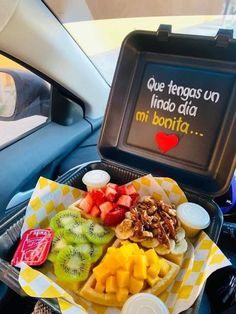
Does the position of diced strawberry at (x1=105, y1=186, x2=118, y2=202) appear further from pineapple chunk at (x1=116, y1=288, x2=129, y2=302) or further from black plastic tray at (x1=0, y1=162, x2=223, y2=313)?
pineapple chunk at (x1=116, y1=288, x2=129, y2=302)

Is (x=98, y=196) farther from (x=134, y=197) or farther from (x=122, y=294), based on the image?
(x=122, y=294)

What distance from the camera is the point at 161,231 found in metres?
0.65

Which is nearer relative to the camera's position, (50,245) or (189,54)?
(50,245)

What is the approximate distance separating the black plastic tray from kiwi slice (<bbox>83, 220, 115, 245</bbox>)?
0.17 metres

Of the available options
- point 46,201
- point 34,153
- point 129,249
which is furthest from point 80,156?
point 129,249

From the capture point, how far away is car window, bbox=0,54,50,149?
4.20 feet

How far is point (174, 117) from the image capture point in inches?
30.7

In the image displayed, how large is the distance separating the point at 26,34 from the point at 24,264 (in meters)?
0.82

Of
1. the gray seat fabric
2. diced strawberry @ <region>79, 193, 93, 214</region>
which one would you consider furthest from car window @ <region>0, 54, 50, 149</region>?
diced strawberry @ <region>79, 193, 93, 214</region>

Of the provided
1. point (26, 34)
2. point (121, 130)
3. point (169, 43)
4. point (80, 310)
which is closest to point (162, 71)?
point (169, 43)

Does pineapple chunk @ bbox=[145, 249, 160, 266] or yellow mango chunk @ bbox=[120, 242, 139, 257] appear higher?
yellow mango chunk @ bbox=[120, 242, 139, 257]

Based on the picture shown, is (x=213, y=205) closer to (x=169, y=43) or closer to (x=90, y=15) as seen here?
(x=169, y=43)

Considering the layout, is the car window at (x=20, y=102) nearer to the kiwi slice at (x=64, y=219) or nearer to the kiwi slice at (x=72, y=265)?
the kiwi slice at (x=64, y=219)

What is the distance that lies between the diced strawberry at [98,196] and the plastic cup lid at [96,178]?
46mm
